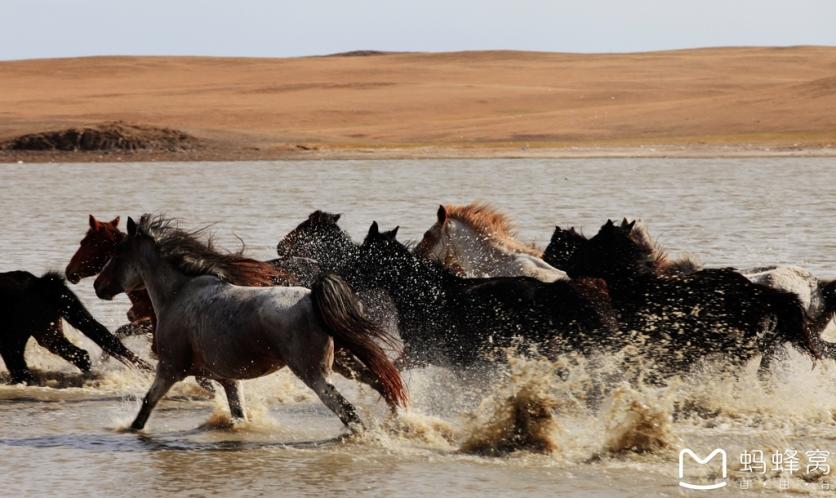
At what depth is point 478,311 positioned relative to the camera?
297 inches

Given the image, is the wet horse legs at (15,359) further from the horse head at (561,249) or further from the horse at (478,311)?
the horse head at (561,249)

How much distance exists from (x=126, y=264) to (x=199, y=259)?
46 cm

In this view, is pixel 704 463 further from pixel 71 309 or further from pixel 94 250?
pixel 71 309

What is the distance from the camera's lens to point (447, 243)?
856 centimetres

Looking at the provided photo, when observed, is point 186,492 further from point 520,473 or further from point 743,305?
point 743,305

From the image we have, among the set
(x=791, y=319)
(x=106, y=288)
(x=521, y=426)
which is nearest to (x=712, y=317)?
(x=791, y=319)

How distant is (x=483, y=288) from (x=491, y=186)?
63.2 ft

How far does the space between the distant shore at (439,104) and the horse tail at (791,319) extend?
28.6 m

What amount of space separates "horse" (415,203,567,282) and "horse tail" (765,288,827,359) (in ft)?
4.90

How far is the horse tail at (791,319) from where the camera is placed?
7391 millimetres

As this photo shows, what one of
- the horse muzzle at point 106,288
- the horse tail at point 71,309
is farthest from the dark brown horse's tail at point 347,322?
the horse tail at point 71,309

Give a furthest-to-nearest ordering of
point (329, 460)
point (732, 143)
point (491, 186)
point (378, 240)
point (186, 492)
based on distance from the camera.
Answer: point (732, 143) < point (491, 186) < point (378, 240) < point (329, 460) < point (186, 492)

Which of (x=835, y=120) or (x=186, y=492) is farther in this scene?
(x=835, y=120)

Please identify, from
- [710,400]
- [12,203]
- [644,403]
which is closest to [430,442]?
[644,403]
